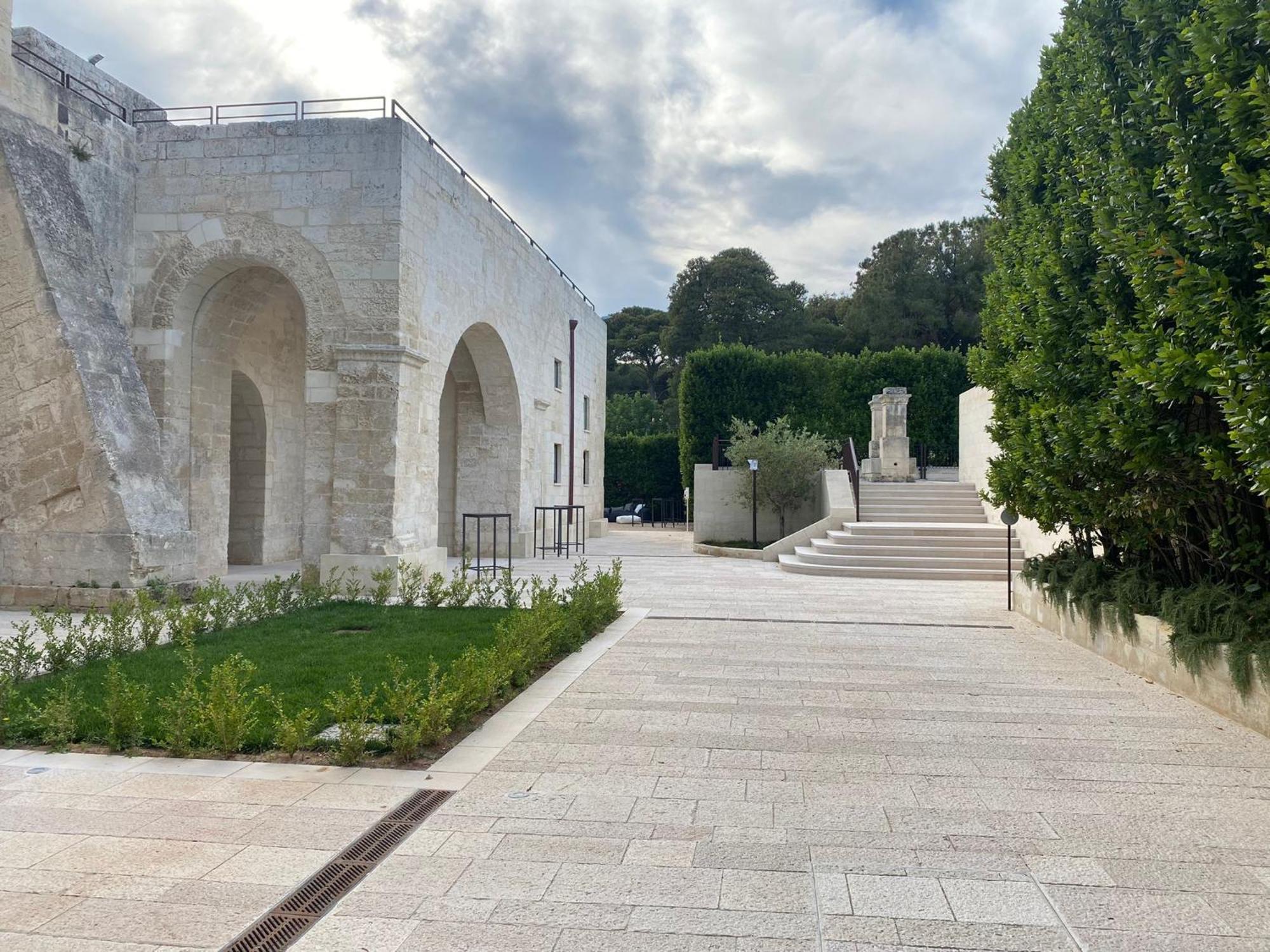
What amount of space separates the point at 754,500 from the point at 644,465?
13287mm

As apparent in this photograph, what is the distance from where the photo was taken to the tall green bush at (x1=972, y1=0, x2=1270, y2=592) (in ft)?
13.4

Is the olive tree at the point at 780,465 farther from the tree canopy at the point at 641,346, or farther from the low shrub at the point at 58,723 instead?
the tree canopy at the point at 641,346

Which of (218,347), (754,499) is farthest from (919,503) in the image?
(218,347)

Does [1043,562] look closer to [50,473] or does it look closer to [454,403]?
[50,473]

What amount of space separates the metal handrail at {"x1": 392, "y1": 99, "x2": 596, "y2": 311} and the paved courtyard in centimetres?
863

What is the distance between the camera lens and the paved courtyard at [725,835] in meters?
2.46

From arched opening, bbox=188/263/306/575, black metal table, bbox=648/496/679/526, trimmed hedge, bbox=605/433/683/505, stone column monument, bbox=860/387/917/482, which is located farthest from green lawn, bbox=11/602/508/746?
trimmed hedge, bbox=605/433/683/505

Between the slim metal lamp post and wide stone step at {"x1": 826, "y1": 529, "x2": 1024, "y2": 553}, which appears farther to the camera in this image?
the slim metal lamp post

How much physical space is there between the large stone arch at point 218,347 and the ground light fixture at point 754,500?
860cm

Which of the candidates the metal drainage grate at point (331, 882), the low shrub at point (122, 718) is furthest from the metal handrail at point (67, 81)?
the metal drainage grate at point (331, 882)

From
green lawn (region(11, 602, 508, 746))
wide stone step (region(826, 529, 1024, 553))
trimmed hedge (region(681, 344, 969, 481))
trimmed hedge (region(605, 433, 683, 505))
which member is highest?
trimmed hedge (region(681, 344, 969, 481))

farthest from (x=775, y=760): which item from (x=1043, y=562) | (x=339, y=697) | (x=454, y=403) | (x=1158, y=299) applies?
(x=454, y=403)

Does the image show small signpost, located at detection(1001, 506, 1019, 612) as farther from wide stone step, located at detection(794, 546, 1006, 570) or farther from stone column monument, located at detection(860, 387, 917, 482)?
stone column monument, located at detection(860, 387, 917, 482)

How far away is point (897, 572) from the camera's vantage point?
13.0m
